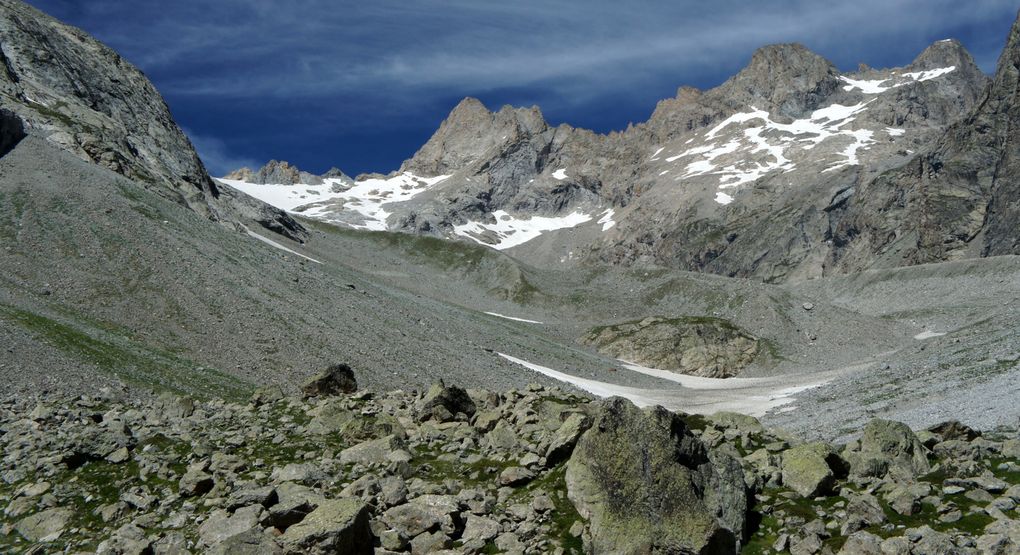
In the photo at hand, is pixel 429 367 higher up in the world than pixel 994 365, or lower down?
lower down

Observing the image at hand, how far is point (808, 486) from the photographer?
1783cm

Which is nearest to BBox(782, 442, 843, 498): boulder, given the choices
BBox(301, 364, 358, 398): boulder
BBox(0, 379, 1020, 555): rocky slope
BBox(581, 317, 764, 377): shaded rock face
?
BBox(0, 379, 1020, 555): rocky slope

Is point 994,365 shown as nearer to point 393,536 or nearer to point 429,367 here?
point 429,367

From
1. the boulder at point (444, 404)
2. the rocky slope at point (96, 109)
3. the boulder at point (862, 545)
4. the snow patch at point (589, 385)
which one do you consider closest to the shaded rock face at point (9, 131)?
the rocky slope at point (96, 109)

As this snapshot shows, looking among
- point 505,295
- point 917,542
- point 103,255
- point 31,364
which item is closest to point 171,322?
point 103,255

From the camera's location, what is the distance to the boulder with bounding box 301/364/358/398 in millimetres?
30953

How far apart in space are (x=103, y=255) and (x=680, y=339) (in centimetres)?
7917

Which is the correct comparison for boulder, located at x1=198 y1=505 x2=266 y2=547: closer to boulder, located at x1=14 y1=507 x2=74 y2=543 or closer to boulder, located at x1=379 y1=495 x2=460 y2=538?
boulder, located at x1=379 y1=495 x2=460 y2=538

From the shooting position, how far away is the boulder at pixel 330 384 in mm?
30953

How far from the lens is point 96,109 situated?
115m

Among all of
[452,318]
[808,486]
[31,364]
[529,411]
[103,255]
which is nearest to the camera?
[808,486]

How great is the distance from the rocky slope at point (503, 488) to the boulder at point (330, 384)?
7.37m

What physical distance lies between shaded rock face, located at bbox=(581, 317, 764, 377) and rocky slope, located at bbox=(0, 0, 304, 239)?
217 ft

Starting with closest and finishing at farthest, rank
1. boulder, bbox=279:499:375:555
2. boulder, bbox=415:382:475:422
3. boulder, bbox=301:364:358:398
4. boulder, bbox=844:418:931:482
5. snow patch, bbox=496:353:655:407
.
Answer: boulder, bbox=279:499:375:555 < boulder, bbox=844:418:931:482 < boulder, bbox=415:382:475:422 < boulder, bbox=301:364:358:398 < snow patch, bbox=496:353:655:407
